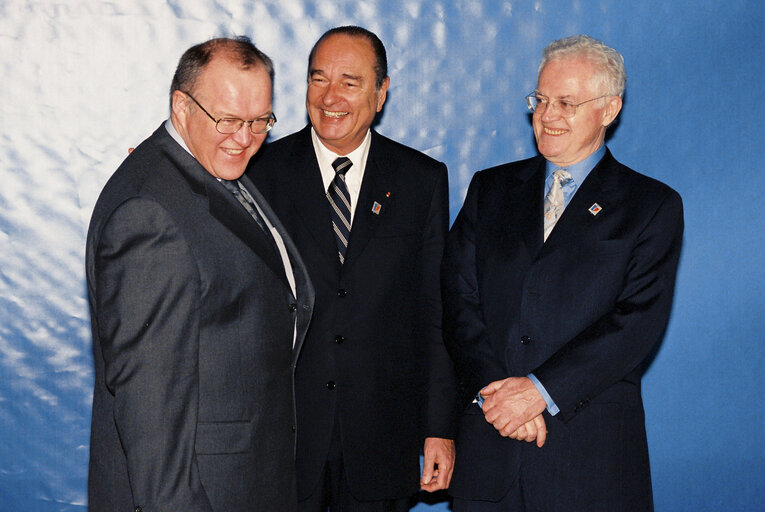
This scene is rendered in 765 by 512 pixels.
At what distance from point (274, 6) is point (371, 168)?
1.06 metres

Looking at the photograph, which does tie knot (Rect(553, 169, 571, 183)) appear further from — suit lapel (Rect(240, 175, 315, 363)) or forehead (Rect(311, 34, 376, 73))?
suit lapel (Rect(240, 175, 315, 363))

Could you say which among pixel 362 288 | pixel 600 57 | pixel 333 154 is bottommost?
pixel 362 288

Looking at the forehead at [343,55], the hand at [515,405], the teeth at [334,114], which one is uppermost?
the forehead at [343,55]

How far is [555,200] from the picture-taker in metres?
2.63

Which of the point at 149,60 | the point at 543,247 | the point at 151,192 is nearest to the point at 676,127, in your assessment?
the point at 543,247

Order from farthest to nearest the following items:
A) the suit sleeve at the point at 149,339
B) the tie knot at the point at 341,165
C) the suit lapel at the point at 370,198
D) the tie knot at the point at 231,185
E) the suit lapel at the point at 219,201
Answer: the tie knot at the point at 341,165 < the suit lapel at the point at 370,198 < the tie knot at the point at 231,185 < the suit lapel at the point at 219,201 < the suit sleeve at the point at 149,339

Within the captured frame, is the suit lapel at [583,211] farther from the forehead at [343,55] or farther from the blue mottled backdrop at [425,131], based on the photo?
the blue mottled backdrop at [425,131]

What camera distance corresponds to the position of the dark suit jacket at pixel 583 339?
2.45 meters

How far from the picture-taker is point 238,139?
2074 millimetres

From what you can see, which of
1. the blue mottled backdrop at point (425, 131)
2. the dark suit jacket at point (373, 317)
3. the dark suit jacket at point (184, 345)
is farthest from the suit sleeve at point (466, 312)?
the blue mottled backdrop at point (425, 131)

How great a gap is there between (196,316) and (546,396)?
1.07 m

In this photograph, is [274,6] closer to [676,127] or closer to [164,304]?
[676,127]

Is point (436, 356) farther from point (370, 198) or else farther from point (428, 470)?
point (370, 198)

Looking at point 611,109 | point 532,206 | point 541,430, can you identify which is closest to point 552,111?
point 611,109
